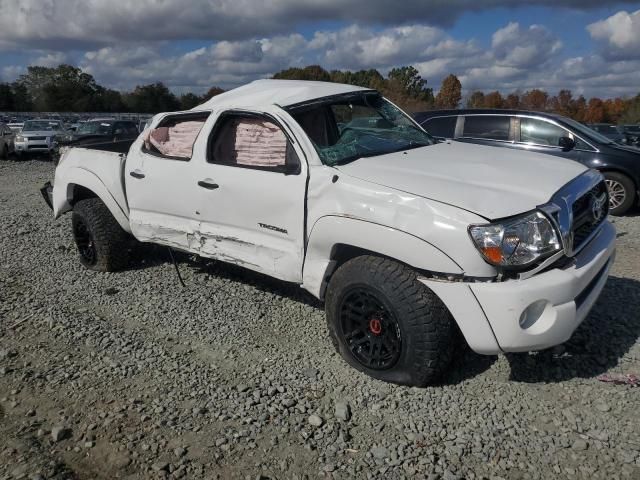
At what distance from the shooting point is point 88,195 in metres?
5.85

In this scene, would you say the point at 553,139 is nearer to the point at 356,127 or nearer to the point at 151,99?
the point at 356,127

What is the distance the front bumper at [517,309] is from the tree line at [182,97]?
51.1 metres

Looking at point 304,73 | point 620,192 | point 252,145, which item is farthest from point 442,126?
point 304,73

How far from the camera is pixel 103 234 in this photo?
5.52 m

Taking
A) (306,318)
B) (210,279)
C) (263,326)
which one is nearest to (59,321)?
(210,279)

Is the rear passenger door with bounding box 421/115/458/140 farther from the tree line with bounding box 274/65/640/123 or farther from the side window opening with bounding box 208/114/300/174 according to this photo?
the tree line with bounding box 274/65/640/123

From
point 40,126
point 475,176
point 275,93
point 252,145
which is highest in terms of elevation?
point 275,93

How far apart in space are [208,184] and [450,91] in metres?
64.9

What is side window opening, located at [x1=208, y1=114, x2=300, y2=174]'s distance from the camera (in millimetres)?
3881

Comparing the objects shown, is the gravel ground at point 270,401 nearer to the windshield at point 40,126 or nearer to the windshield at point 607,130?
the windshield at point 607,130

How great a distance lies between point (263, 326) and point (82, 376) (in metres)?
1.37

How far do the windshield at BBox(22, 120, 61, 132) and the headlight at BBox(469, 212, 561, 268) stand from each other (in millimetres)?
22513

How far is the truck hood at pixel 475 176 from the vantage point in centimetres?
304

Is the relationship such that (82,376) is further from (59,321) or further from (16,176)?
(16,176)
